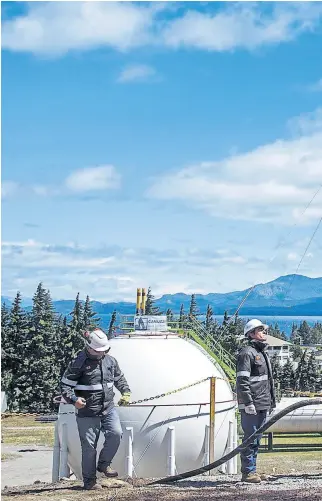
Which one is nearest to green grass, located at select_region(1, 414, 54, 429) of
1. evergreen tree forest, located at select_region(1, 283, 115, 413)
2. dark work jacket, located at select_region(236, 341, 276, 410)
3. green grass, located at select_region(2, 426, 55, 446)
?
green grass, located at select_region(2, 426, 55, 446)

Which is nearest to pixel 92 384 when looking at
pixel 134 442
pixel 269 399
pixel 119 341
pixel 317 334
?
pixel 269 399

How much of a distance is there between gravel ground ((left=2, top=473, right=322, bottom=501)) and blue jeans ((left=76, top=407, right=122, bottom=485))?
0.89 feet

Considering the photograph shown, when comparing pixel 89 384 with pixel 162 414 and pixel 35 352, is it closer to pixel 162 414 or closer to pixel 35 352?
pixel 162 414

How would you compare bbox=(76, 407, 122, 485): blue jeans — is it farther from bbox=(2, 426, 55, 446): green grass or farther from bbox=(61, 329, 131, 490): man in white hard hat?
bbox=(2, 426, 55, 446): green grass

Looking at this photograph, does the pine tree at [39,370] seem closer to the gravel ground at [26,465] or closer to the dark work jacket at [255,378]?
the gravel ground at [26,465]

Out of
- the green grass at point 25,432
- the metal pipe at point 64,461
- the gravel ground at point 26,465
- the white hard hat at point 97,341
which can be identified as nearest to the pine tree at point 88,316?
the green grass at point 25,432

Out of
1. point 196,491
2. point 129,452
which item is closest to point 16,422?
point 129,452

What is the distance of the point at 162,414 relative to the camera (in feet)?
44.6

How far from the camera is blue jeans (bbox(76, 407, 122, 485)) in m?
9.56

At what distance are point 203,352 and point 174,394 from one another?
74.1 inches

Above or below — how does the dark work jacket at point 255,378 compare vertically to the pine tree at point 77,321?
below

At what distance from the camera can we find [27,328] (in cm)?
5431

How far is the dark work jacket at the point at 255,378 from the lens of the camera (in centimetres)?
985

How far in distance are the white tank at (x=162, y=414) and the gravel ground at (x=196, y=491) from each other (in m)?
3.03
